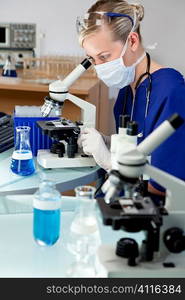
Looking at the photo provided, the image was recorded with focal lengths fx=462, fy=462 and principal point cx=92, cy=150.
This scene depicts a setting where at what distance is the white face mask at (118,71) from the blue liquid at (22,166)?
511mm

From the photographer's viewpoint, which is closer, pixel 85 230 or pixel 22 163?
pixel 85 230

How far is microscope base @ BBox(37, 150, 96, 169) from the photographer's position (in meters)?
1.89

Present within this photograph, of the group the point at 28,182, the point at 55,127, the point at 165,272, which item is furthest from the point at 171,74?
the point at 165,272

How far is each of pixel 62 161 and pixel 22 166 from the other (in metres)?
0.18

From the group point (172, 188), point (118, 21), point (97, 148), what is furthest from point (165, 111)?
point (172, 188)

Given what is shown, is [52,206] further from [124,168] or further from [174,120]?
[174,120]

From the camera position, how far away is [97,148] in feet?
6.13

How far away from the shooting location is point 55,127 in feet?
6.27

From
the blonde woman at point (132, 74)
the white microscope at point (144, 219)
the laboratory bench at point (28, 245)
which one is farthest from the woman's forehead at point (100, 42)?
the white microscope at point (144, 219)

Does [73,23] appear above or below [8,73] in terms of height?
above

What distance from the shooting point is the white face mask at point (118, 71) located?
195 centimetres

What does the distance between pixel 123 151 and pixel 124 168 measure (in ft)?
0.13

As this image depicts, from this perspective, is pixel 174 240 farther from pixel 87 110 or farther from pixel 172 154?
pixel 87 110

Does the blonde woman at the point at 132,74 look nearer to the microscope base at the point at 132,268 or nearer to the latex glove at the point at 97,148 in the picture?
the latex glove at the point at 97,148
